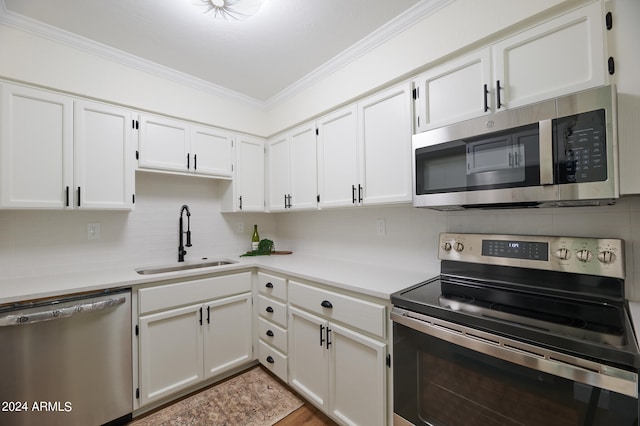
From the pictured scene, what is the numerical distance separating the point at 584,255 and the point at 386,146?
3.66 ft

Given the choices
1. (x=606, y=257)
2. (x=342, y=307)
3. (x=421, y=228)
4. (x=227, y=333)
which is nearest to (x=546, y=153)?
(x=606, y=257)

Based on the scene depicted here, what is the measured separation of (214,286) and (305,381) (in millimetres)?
961

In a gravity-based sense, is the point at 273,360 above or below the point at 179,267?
below

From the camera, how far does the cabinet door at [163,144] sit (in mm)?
2088

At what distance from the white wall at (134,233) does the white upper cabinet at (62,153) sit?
0.95 feet

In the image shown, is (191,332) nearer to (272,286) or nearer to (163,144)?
(272,286)

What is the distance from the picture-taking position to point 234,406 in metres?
1.84

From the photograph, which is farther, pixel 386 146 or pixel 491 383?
pixel 386 146

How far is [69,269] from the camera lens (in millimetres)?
1967

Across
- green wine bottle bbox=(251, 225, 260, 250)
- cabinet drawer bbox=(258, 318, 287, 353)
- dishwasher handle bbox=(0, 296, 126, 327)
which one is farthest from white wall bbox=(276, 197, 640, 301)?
dishwasher handle bbox=(0, 296, 126, 327)

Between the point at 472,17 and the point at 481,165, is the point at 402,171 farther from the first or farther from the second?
the point at 472,17

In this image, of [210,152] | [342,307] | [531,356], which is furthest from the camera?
[210,152]

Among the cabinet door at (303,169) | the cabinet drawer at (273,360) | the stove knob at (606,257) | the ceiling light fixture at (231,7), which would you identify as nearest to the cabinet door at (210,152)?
the cabinet door at (303,169)

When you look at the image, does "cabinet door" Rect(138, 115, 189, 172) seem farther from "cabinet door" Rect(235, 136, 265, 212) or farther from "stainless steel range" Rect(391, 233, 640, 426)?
"stainless steel range" Rect(391, 233, 640, 426)
